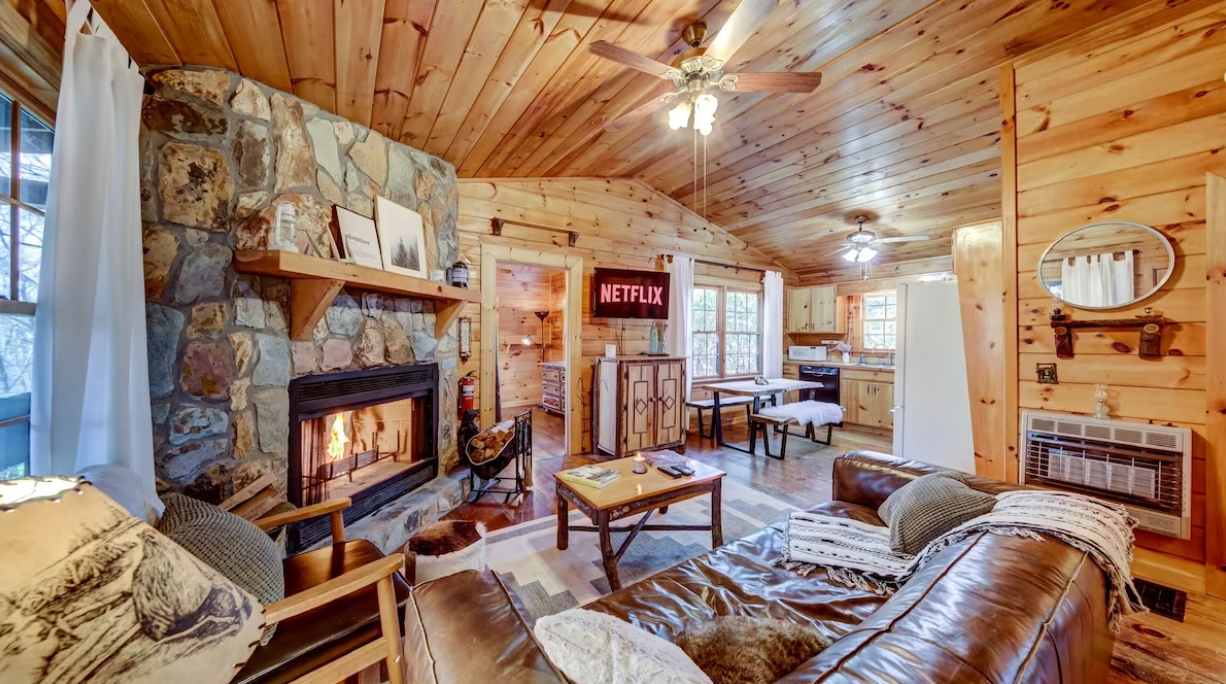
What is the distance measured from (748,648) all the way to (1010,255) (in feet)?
8.83

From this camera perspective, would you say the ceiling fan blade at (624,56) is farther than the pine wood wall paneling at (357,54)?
Yes

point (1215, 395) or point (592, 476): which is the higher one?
point (1215, 395)

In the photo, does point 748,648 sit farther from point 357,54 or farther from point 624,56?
point 357,54

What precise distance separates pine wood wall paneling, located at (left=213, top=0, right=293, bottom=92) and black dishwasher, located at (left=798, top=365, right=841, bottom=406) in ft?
19.4

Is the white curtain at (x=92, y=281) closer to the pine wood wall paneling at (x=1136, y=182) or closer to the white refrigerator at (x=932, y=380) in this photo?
the pine wood wall paneling at (x=1136, y=182)

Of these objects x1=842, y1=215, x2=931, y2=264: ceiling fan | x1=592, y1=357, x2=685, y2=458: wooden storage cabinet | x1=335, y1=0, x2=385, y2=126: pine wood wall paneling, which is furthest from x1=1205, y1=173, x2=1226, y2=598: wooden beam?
x1=335, y1=0, x2=385, y2=126: pine wood wall paneling

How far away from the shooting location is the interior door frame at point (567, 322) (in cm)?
363

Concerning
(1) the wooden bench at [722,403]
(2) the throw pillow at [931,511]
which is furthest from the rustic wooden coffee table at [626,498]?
(1) the wooden bench at [722,403]

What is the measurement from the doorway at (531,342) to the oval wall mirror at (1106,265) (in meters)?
4.76

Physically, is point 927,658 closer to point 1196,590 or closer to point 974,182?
point 1196,590

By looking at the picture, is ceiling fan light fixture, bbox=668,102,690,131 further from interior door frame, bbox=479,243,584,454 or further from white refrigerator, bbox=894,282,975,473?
white refrigerator, bbox=894,282,975,473

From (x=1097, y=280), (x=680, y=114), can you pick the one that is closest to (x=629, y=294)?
(x=680, y=114)

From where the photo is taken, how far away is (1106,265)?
207 cm

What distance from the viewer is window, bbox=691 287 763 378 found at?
214 inches
